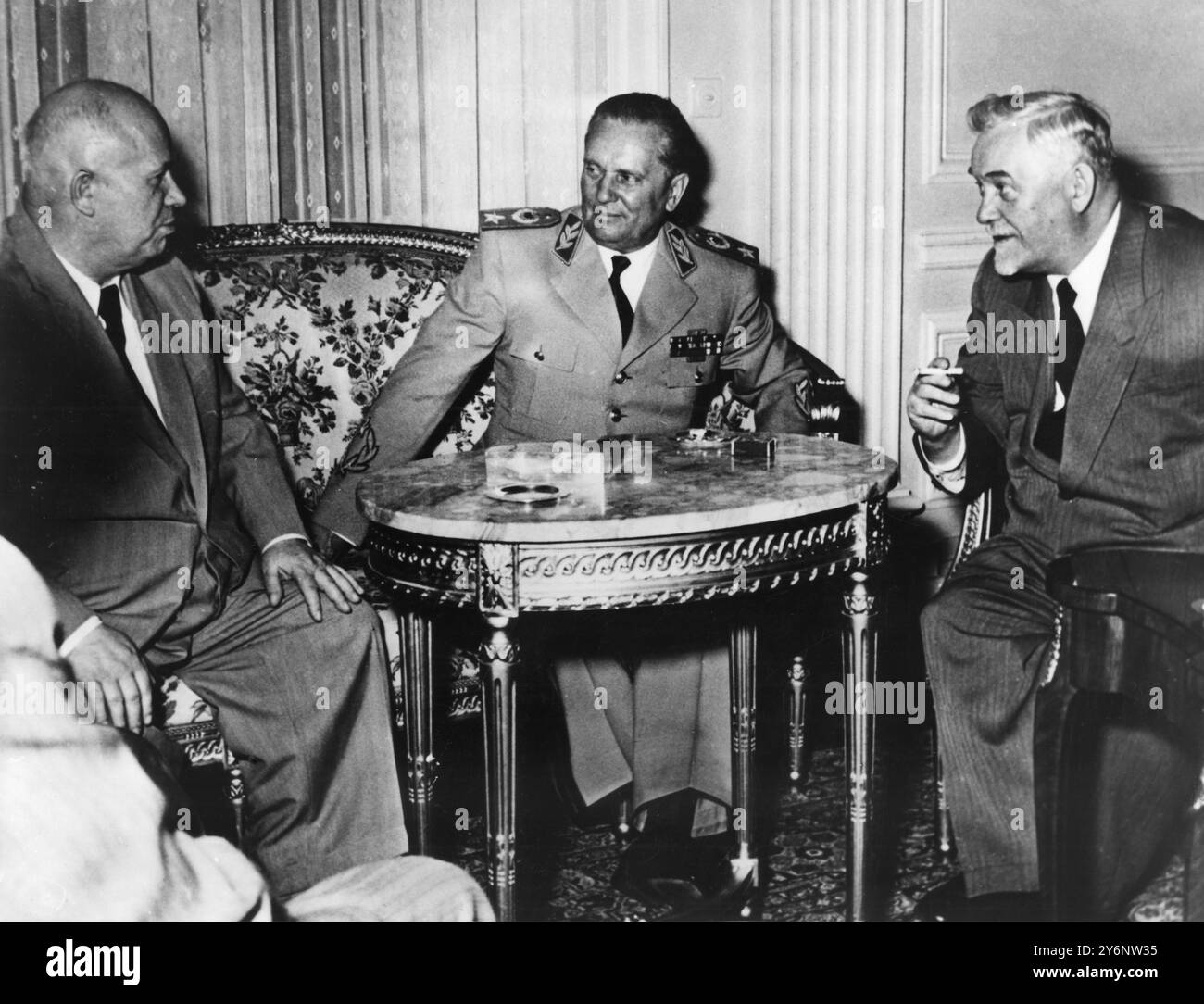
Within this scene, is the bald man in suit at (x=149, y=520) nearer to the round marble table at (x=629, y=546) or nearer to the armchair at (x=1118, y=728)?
the round marble table at (x=629, y=546)

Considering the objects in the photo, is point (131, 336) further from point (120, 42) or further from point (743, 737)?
point (743, 737)

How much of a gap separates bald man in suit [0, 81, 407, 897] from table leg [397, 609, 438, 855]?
122 millimetres

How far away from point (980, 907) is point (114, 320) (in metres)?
1.72

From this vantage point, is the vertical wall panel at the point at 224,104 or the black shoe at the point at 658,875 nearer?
the black shoe at the point at 658,875

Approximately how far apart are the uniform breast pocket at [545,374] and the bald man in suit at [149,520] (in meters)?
0.59

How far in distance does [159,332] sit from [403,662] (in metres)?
0.72

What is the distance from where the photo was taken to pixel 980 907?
2178mm

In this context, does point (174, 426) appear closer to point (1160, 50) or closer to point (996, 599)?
point (996, 599)

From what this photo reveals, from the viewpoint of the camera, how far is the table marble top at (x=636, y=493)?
6.02 ft

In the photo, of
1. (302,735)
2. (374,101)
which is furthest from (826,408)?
(374,101)

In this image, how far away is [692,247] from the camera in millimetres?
2781

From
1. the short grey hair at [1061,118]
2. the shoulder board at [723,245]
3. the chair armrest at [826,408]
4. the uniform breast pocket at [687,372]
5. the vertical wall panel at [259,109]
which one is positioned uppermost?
the vertical wall panel at [259,109]
